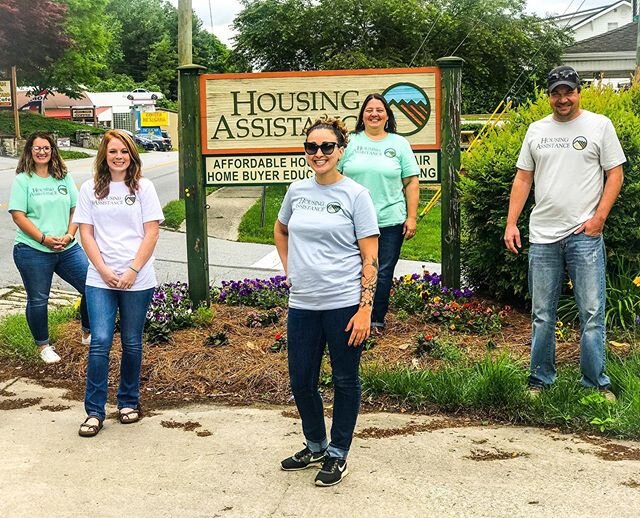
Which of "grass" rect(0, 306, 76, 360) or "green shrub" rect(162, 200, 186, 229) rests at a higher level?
"green shrub" rect(162, 200, 186, 229)

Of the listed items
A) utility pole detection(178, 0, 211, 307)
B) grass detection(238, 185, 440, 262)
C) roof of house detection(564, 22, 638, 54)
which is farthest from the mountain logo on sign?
roof of house detection(564, 22, 638, 54)

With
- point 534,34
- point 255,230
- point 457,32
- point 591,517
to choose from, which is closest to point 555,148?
point 591,517

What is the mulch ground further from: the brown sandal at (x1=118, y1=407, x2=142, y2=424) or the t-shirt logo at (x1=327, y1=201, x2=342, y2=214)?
the t-shirt logo at (x1=327, y1=201, x2=342, y2=214)

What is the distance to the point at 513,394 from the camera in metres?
4.71

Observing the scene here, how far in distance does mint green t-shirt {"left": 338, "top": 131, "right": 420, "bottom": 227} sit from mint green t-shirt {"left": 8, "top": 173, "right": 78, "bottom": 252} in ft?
6.65

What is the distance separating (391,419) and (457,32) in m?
22.2

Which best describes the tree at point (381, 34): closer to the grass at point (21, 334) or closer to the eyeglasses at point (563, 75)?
the grass at point (21, 334)

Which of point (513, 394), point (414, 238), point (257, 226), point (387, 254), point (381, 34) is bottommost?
point (513, 394)

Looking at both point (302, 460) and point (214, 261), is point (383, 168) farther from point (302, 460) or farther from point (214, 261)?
point (214, 261)

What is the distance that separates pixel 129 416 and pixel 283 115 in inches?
119

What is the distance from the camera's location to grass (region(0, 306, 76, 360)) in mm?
6094

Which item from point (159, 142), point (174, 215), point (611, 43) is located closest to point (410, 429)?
point (174, 215)

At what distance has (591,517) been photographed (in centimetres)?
342

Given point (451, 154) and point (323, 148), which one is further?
point (451, 154)
